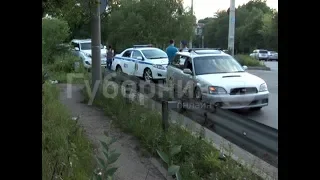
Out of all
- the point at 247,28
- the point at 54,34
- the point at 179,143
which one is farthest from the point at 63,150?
the point at 247,28

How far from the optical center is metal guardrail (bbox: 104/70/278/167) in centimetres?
462

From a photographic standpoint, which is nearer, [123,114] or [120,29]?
[123,114]

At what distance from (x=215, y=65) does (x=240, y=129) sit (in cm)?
671

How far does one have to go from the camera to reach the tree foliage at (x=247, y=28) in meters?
75.3

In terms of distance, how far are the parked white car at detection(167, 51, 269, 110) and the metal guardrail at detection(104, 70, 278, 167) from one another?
303 centimetres

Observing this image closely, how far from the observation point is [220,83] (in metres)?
10.5

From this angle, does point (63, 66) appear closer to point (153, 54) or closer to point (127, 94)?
point (153, 54)

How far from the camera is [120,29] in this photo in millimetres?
42625

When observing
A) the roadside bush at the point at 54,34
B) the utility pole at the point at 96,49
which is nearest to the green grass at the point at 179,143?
the utility pole at the point at 96,49

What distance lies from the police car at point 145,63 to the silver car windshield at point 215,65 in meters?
6.91

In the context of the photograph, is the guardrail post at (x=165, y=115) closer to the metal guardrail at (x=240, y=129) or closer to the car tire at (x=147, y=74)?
the metal guardrail at (x=240, y=129)
